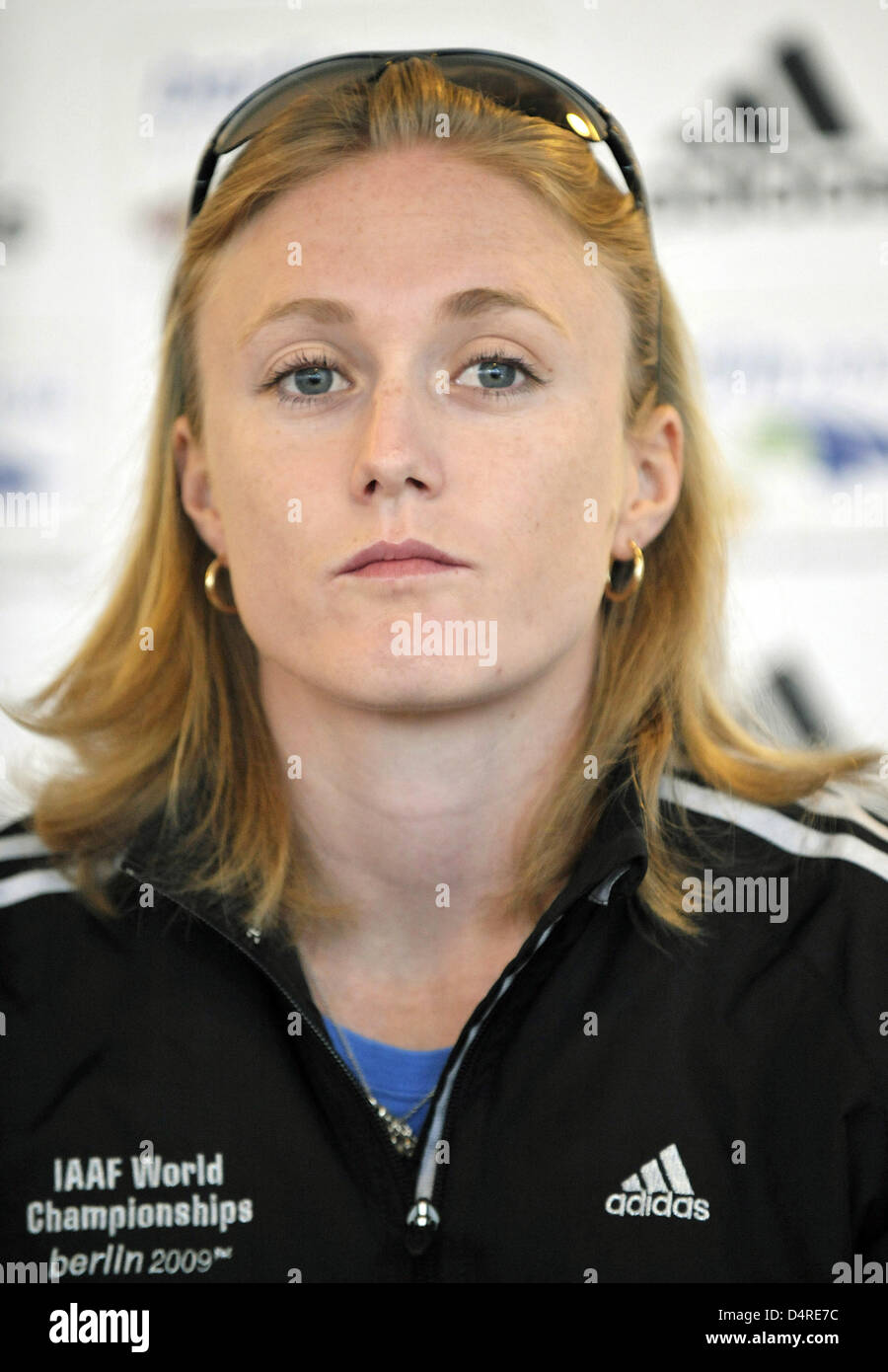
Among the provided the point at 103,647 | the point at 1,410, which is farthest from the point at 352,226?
the point at 1,410

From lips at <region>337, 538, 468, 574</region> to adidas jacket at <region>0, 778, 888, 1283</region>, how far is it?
305 mm

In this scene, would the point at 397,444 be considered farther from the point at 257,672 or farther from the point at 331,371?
the point at 257,672

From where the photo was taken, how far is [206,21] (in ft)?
9.57

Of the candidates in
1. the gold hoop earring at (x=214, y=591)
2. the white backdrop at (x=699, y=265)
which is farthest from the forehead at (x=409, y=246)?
the white backdrop at (x=699, y=265)

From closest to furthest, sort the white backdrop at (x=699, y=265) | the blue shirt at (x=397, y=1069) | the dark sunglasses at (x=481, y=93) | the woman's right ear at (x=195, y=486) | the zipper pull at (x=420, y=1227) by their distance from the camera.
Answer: the zipper pull at (x=420, y=1227), the blue shirt at (x=397, y=1069), the dark sunglasses at (x=481, y=93), the woman's right ear at (x=195, y=486), the white backdrop at (x=699, y=265)

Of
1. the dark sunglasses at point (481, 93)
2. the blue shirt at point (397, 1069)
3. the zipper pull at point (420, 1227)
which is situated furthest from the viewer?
the dark sunglasses at point (481, 93)

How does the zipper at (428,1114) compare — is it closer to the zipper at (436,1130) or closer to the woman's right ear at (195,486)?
the zipper at (436,1130)

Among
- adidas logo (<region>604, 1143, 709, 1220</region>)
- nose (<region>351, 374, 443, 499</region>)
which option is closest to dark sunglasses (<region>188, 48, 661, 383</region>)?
nose (<region>351, 374, 443, 499</region>)

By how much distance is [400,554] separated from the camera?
3.96 ft

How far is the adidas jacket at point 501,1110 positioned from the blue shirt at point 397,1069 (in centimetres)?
8

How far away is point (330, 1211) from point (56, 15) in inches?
110

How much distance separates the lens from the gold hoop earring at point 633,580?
57.2 inches
